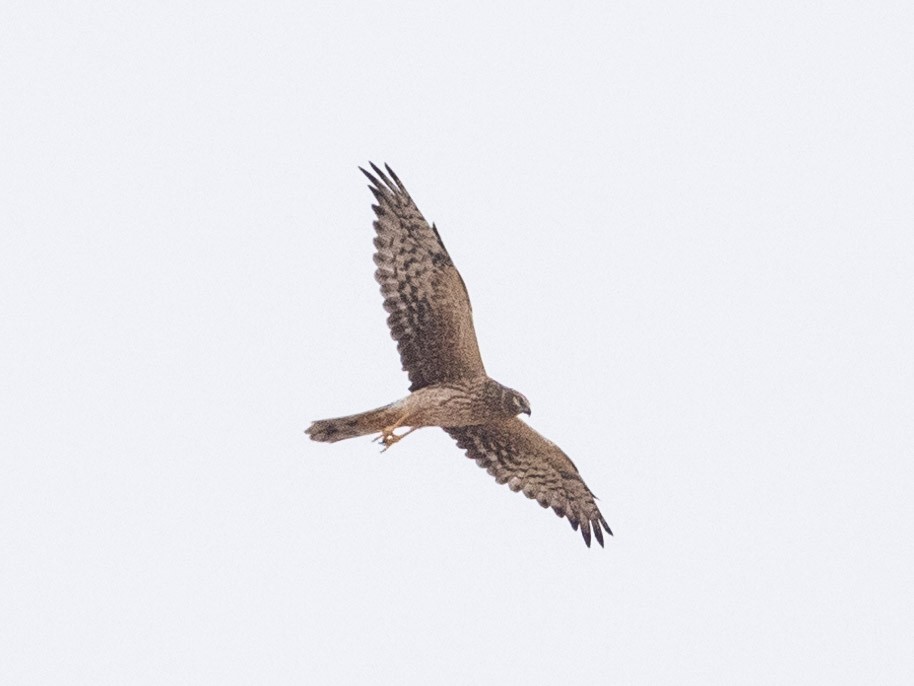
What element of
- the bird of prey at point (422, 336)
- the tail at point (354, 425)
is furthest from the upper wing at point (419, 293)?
the tail at point (354, 425)

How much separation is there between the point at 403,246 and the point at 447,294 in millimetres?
557

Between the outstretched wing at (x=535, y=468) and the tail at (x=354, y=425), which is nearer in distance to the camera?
the tail at (x=354, y=425)

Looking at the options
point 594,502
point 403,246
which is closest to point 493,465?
point 594,502

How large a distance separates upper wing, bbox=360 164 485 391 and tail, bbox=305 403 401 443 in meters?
0.37

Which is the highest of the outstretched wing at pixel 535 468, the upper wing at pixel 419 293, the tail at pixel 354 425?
the upper wing at pixel 419 293

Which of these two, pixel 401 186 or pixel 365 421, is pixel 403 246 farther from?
pixel 365 421

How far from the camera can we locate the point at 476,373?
15.0 m

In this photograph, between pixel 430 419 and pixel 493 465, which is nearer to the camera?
pixel 430 419

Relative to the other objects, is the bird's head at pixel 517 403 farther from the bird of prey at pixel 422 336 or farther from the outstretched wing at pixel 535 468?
the outstretched wing at pixel 535 468

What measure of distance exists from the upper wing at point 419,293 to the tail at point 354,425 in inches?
14.5

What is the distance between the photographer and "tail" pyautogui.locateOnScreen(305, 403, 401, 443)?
14.7m

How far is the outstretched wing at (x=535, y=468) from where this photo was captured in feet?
51.8

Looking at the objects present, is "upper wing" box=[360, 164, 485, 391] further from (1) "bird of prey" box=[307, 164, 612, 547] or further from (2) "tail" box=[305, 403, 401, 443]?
(2) "tail" box=[305, 403, 401, 443]

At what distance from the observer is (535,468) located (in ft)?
52.3
